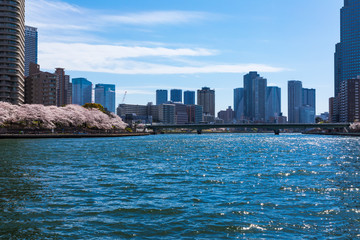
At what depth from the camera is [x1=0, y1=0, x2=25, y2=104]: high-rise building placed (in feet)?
474

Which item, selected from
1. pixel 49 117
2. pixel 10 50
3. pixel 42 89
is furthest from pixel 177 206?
pixel 42 89

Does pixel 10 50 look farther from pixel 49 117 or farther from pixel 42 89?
pixel 42 89

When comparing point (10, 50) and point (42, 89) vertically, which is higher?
point (10, 50)

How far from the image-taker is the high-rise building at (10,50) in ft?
474

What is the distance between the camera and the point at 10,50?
14625 cm

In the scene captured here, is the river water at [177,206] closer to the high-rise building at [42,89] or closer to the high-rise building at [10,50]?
the high-rise building at [10,50]

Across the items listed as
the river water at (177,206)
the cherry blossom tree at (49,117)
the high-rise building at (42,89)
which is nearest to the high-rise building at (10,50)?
the cherry blossom tree at (49,117)

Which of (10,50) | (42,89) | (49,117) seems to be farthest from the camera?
(42,89)

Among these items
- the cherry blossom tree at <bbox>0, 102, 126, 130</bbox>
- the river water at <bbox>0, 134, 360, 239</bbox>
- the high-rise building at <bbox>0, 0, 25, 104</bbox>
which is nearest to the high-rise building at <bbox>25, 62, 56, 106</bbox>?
the cherry blossom tree at <bbox>0, 102, 126, 130</bbox>

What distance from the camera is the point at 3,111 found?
11831 centimetres

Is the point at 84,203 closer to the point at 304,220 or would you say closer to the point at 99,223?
the point at 99,223

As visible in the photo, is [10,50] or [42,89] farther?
[42,89]


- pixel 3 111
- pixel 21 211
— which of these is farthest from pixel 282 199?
pixel 3 111

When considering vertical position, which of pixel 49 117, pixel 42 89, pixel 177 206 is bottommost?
pixel 177 206
